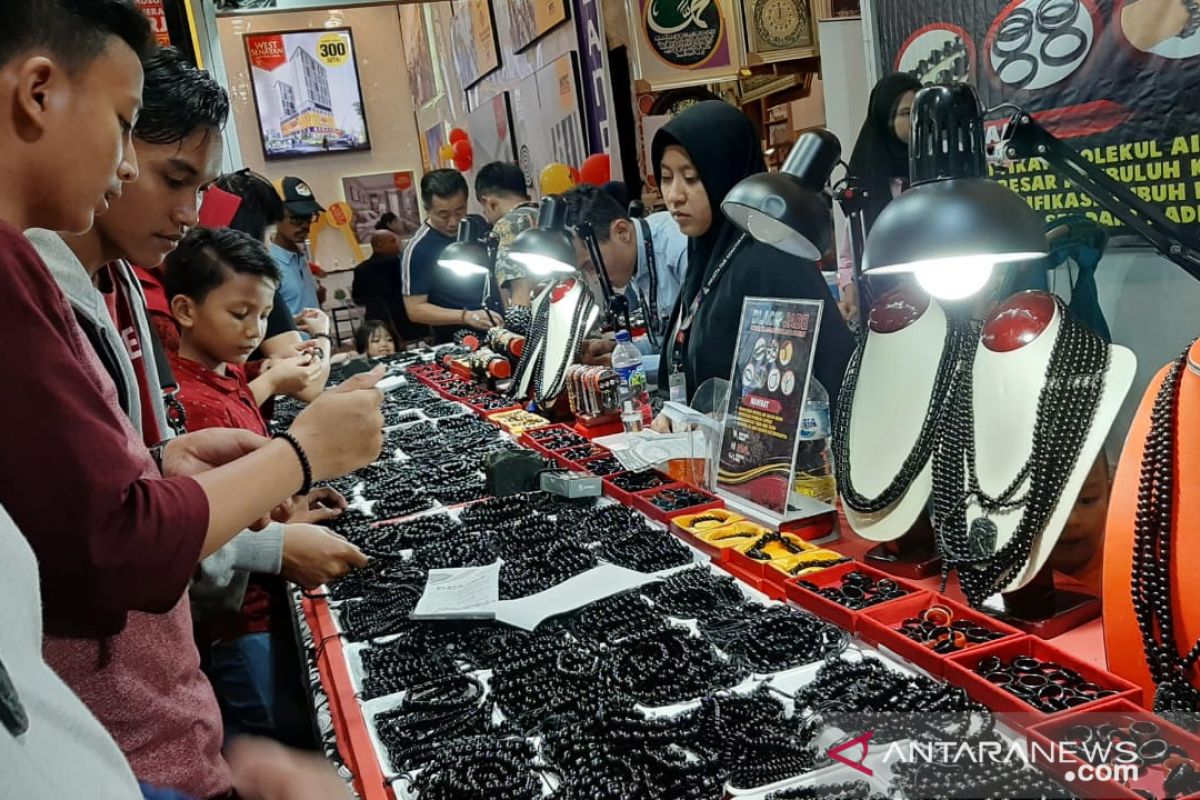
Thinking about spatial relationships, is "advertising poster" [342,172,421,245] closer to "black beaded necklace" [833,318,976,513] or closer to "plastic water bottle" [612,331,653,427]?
"plastic water bottle" [612,331,653,427]

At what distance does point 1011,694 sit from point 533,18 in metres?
6.71

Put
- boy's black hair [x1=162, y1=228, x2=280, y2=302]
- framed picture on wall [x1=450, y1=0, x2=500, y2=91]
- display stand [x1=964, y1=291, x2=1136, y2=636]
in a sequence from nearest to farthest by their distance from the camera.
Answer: display stand [x1=964, y1=291, x2=1136, y2=636]
boy's black hair [x1=162, y1=228, x2=280, y2=302]
framed picture on wall [x1=450, y1=0, x2=500, y2=91]

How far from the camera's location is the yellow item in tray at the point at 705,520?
2080 mm

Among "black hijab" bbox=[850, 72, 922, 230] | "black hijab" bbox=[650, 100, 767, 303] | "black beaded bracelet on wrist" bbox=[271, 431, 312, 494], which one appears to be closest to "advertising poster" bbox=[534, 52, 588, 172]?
"black hijab" bbox=[850, 72, 922, 230]

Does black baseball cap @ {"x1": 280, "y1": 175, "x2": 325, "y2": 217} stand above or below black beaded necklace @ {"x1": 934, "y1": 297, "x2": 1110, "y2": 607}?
above

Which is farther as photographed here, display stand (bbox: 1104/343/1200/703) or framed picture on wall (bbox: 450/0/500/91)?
framed picture on wall (bbox: 450/0/500/91)

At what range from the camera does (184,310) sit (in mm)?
2525

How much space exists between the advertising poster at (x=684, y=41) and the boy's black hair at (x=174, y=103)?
4.04 metres

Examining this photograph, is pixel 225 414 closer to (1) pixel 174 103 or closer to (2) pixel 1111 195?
(1) pixel 174 103

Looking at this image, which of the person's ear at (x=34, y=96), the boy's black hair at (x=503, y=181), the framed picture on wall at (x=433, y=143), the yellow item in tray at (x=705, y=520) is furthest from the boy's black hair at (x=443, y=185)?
the person's ear at (x=34, y=96)

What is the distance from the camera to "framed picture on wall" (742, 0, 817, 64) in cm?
556

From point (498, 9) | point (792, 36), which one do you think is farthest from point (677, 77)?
point (498, 9)

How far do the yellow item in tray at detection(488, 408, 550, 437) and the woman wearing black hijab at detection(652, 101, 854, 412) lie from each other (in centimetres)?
74

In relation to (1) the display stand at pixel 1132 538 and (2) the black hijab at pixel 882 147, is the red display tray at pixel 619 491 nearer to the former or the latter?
(2) the black hijab at pixel 882 147
